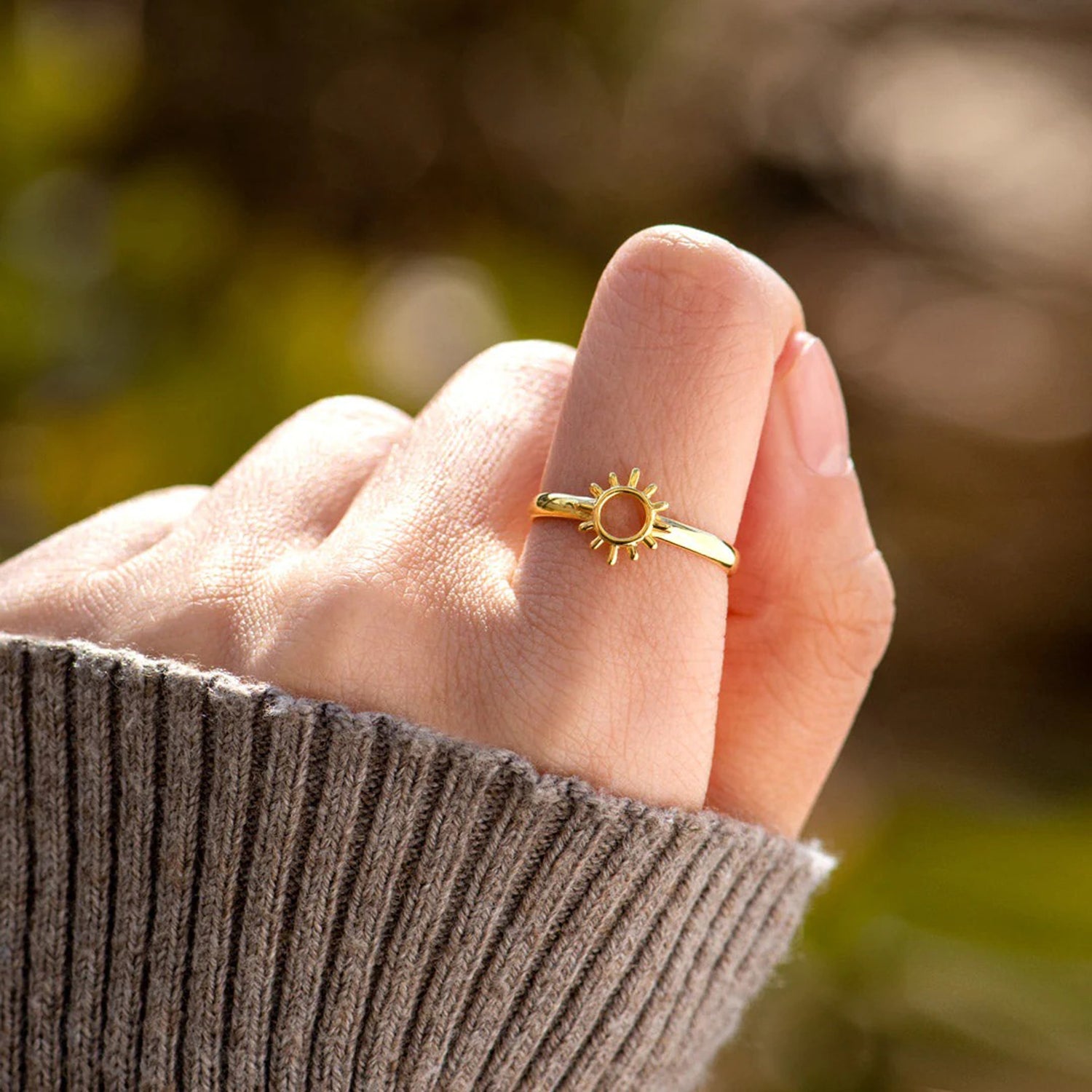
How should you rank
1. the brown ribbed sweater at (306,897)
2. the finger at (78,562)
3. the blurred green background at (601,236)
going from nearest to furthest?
the brown ribbed sweater at (306,897) < the finger at (78,562) < the blurred green background at (601,236)

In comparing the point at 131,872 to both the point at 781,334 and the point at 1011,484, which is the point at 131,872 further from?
the point at 1011,484

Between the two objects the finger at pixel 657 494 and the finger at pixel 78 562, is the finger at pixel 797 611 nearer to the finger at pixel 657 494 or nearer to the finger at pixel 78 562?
the finger at pixel 657 494

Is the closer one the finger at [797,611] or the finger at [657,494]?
the finger at [657,494]

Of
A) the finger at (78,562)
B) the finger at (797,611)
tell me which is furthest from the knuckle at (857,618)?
the finger at (78,562)

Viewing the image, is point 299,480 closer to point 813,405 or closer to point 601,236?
point 813,405

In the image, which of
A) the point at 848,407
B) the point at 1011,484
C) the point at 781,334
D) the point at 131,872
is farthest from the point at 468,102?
the point at 131,872

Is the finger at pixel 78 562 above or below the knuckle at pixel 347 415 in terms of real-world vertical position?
below
